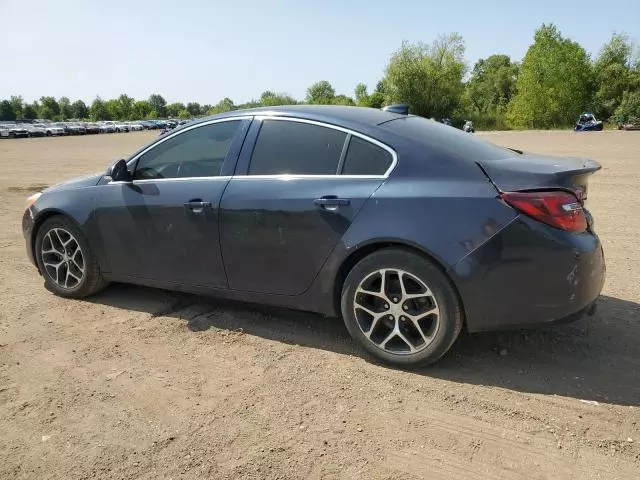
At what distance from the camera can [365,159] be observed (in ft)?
11.4

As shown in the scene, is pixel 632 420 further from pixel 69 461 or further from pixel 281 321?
pixel 69 461

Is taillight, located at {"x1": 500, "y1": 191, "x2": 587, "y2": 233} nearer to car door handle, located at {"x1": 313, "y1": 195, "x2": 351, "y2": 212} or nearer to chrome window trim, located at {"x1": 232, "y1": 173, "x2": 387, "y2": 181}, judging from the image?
chrome window trim, located at {"x1": 232, "y1": 173, "x2": 387, "y2": 181}

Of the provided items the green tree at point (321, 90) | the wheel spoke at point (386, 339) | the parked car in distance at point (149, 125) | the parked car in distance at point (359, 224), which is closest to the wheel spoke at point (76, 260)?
the parked car in distance at point (359, 224)

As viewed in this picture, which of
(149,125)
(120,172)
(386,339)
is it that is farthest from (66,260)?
(149,125)

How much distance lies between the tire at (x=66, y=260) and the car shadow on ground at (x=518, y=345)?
0.70 feet

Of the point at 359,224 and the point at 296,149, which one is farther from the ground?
the point at 296,149

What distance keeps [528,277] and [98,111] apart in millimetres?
148798

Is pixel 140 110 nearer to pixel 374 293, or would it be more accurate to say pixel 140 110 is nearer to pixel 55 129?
pixel 55 129

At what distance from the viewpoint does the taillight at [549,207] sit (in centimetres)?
299

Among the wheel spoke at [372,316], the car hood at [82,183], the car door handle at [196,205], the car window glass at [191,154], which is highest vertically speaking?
the car window glass at [191,154]

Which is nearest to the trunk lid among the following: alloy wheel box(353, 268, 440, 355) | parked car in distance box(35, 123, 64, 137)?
alloy wheel box(353, 268, 440, 355)

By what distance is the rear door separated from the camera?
3447mm

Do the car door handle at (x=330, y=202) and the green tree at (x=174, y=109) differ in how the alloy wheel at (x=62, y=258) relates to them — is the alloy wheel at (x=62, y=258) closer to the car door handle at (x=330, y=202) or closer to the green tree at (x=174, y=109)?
the car door handle at (x=330, y=202)

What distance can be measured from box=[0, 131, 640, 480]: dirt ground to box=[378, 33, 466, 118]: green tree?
72416 mm
